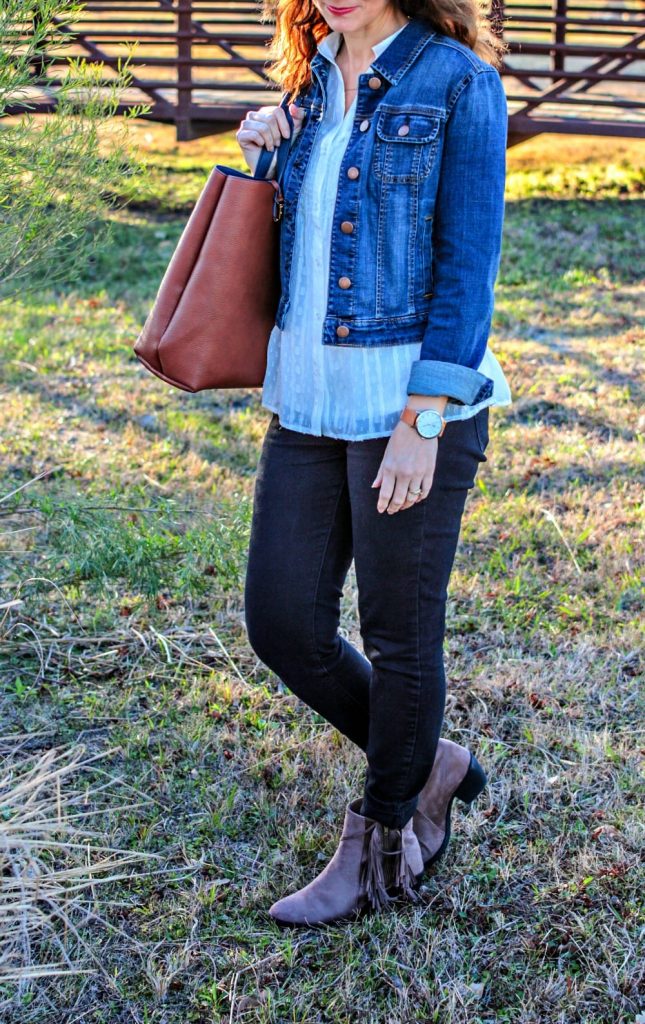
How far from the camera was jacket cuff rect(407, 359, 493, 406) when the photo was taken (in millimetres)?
2021

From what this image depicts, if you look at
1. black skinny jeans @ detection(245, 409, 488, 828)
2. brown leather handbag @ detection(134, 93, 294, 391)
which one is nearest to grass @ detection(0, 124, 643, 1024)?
black skinny jeans @ detection(245, 409, 488, 828)

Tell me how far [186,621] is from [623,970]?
2.03m

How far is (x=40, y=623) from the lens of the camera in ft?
12.4

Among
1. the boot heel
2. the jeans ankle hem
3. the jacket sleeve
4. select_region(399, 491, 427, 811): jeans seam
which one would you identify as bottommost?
the boot heel

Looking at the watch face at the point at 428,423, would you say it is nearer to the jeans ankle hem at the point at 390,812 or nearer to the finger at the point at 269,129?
the finger at the point at 269,129

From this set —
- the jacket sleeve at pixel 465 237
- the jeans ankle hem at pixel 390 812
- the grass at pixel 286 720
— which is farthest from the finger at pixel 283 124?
the jeans ankle hem at pixel 390 812

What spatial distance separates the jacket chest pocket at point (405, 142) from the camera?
6.59 feet

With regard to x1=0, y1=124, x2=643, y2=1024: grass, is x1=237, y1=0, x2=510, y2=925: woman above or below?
above

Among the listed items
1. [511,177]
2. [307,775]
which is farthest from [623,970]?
[511,177]

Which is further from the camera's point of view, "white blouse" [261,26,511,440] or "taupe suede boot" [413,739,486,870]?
"taupe suede boot" [413,739,486,870]

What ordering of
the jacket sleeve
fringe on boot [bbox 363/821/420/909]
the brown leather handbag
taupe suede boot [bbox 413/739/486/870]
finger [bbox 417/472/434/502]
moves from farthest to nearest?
1. taupe suede boot [bbox 413/739/486/870]
2. fringe on boot [bbox 363/821/420/909]
3. the brown leather handbag
4. finger [bbox 417/472/434/502]
5. the jacket sleeve

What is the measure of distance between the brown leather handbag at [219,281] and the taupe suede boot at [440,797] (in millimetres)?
1109

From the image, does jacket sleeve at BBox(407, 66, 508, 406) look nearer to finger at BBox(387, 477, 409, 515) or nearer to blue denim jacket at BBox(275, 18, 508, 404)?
blue denim jacket at BBox(275, 18, 508, 404)

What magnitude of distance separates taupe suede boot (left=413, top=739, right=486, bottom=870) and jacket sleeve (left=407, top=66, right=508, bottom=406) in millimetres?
1028
